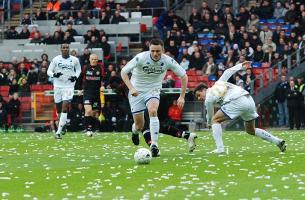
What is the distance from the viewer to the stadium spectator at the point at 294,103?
Answer: 120 feet

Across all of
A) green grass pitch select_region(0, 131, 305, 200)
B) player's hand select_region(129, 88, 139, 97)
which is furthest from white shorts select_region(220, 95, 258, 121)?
player's hand select_region(129, 88, 139, 97)

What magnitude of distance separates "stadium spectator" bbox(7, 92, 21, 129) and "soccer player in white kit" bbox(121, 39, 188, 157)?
743 inches

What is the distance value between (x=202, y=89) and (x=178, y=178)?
5.11 meters

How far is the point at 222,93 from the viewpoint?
21.0 m

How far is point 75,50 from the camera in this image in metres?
42.1

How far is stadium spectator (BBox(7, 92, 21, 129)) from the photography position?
40037 mm

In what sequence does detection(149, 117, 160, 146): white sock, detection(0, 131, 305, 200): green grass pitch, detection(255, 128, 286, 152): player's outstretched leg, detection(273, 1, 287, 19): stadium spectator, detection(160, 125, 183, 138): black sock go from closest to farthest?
detection(0, 131, 305, 200): green grass pitch, detection(149, 117, 160, 146): white sock, detection(255, 128, 286, 152): player's outstretched leg, detection(160, 125, 183, 138): black sock, detection(273, 1, 287, 19): stadium spectator

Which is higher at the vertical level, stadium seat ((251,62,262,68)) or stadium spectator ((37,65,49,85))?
stadium seat ((251,62,262,68))

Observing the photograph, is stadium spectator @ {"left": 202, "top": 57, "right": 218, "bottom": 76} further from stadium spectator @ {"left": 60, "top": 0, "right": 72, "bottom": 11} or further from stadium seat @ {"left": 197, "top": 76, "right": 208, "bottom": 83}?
stadium spectator @ {"left": 60, "top": 0, "right": 72, "bottom": 11}

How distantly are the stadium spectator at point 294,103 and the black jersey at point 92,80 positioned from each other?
7.48 meters

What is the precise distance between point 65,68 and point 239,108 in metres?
10.4

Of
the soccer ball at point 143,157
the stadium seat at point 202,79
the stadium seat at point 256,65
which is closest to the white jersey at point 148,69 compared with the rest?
the soccer ball at point 143,157

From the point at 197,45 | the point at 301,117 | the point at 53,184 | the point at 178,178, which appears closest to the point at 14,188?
the point at 53,184

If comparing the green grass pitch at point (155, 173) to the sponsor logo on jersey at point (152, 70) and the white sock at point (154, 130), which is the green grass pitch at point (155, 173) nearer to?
the white sock at point (154, 130)
